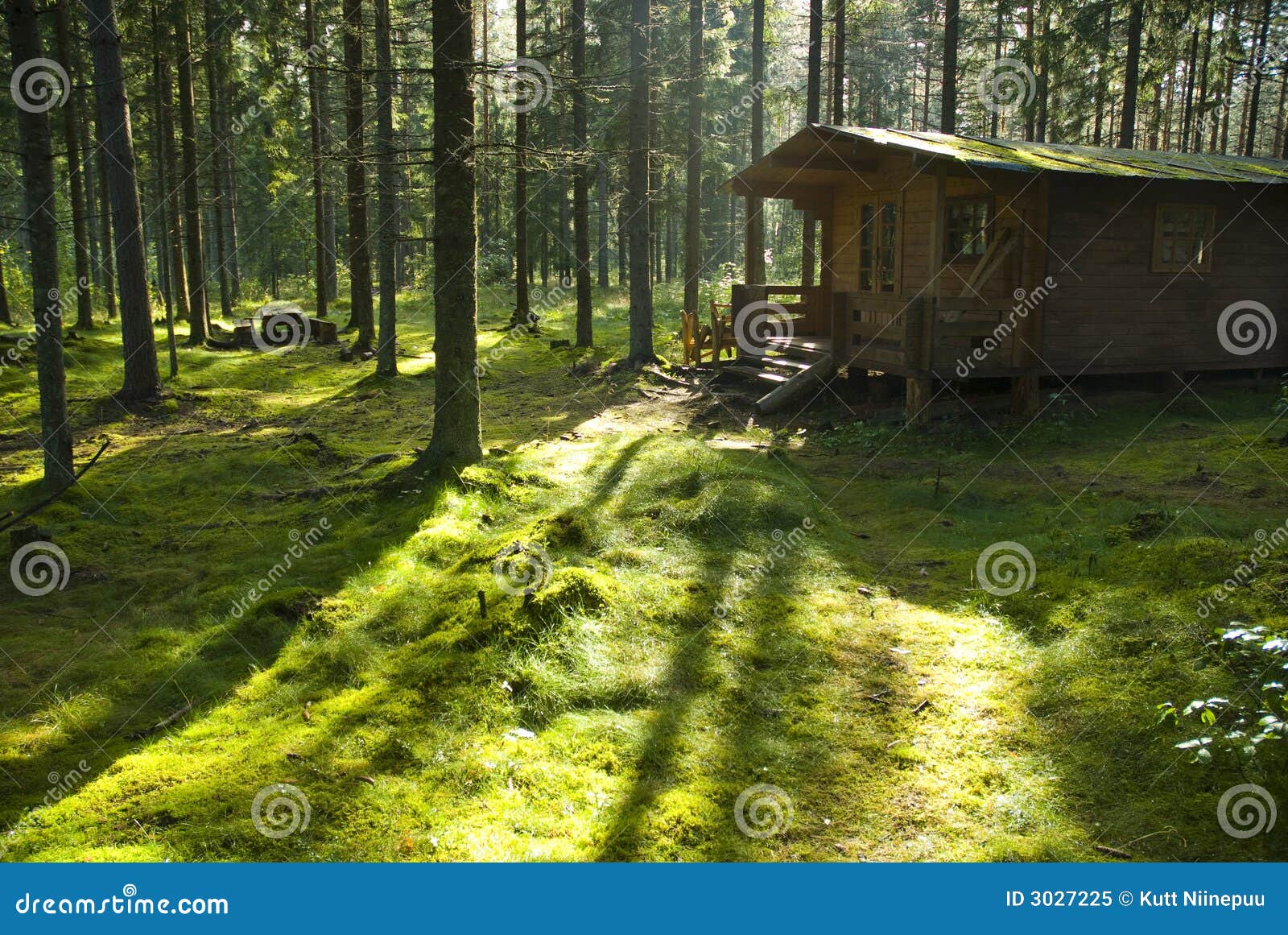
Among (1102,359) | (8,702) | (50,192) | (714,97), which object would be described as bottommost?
(8,702)

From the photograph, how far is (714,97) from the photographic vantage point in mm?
40594

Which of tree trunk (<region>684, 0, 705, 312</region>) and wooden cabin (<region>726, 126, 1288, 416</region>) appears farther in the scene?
tree trunk (<region>684, 0, 705, 312</region>)

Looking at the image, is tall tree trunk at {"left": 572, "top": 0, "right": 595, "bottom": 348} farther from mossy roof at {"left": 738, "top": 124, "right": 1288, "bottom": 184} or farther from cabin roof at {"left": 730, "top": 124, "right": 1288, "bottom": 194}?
mossy roof at {"left": 738, "top": 124, "right": 1288, "bottom": 184}

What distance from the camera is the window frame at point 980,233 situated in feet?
47.6

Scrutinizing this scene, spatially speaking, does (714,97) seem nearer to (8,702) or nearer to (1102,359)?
(1102,359)

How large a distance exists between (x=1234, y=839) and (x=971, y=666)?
1995 millimetres

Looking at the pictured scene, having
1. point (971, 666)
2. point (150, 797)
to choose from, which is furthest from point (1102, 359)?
point (150, 797)

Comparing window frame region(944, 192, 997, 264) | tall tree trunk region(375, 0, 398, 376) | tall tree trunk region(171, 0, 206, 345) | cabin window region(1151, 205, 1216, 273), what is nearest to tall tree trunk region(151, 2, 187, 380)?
tall tree trunk region(171, 0, 206, 345)

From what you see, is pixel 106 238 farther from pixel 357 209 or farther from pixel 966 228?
pixel 966 228

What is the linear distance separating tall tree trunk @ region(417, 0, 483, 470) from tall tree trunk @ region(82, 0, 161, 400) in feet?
24.4

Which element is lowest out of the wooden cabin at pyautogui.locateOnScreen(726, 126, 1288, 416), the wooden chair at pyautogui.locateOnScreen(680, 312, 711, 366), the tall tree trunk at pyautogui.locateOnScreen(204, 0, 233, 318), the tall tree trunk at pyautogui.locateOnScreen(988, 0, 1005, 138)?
the wooden chair at pyautogui.locateOnScreen(680, 312, 711, 366)

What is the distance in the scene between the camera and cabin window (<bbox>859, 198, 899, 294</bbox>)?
16094 millimetres

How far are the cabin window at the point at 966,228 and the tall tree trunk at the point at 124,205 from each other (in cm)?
1341

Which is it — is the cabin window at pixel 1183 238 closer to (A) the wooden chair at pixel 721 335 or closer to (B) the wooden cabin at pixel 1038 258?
(B) the wooden cabin at pixel 1038 258
